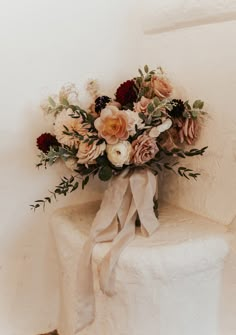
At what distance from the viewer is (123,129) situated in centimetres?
109

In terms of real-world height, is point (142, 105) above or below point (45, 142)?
above

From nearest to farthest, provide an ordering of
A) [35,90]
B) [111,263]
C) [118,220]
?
[111,263]
[118,220]
[35,90]

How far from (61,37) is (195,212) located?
2.35 feet

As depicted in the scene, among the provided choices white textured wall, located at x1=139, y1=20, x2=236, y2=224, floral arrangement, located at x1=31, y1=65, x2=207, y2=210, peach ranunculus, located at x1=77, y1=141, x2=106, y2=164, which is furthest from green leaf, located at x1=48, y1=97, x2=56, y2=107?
white textured wall, located at x1=139, y1=20, x2=236, y2=224

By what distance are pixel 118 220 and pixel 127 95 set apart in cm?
37

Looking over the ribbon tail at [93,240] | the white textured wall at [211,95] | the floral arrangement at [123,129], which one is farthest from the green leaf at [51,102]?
the white textured wall at [211,95]

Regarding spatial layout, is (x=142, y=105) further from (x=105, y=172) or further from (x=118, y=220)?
(x=118, y=220)

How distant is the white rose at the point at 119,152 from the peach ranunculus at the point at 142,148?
0.02 m

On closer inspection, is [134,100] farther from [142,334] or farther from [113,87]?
[142,334]

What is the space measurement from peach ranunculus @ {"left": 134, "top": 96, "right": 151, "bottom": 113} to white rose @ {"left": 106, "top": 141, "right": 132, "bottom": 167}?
103 millimetres

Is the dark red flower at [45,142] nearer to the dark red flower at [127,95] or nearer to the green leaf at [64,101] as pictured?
the green leaf at [64,101]

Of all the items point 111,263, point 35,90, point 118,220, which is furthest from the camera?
point 35,90

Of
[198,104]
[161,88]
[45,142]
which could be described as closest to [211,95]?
[198,104]

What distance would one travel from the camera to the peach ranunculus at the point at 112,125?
42.9 inches
